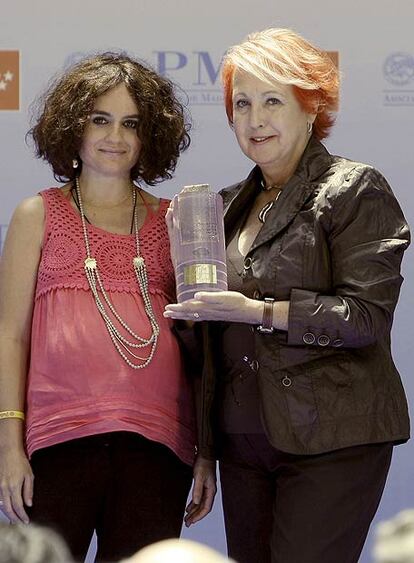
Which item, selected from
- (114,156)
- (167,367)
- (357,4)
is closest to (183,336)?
(167,367)

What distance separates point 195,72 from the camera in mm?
3488

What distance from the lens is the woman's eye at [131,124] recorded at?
2463mm

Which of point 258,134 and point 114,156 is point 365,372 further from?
point 114,156

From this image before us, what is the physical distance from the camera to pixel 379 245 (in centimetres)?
215

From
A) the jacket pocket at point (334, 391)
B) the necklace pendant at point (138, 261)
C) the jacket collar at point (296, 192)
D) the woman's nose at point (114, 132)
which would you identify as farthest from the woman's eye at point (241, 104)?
the jacket pocket at point (334, 391)

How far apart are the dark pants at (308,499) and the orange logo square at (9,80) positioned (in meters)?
1.63

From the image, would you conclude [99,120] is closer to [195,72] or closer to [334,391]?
[334,391]

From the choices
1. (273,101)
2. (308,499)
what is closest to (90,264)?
(273,101)

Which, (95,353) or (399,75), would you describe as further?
(399,75)

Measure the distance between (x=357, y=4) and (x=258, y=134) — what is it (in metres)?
1.33

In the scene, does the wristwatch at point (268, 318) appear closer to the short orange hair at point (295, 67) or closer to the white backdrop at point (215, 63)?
the short orange hair at point (295, 67)

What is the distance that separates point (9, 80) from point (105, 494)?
5.39 ft

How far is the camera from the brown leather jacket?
2133mm

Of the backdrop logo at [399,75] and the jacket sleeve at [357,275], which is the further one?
the backdrop logo at [399,75]
